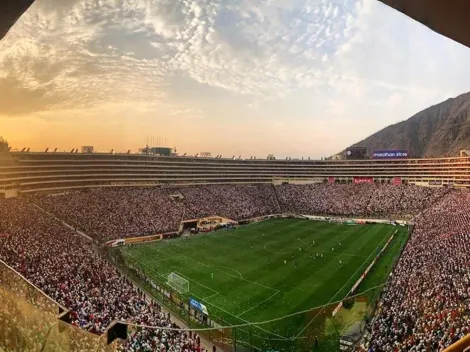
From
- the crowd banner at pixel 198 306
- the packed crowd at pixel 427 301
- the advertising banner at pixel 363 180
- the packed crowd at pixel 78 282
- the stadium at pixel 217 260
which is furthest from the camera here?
the advertising banner at pixel 363 180

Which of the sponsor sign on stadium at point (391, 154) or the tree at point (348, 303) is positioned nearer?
the tree at point (348, 303)

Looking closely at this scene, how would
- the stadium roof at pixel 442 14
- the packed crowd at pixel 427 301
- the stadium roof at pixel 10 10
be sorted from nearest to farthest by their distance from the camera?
the stadium roof at pixel 442 14 < the stadium roof at pixel 10 10 < the packed crowd at pixel 427 301

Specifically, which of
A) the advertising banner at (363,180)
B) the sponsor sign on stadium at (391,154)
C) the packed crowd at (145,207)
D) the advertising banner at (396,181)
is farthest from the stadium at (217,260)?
the sponsor sign on stadium at (391,154)

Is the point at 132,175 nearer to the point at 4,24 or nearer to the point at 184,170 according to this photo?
the point at 184,170

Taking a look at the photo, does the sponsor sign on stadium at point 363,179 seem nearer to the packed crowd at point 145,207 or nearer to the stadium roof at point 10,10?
the packed crowd at point 145,207

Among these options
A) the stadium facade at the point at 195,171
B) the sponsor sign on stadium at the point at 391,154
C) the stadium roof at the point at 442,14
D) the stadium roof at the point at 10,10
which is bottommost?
the stadium facade at the point at 195,171

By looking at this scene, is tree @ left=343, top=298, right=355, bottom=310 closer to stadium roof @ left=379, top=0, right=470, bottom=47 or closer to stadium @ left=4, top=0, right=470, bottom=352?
stadium @ left=4, top=0, right=470, bottom=352
